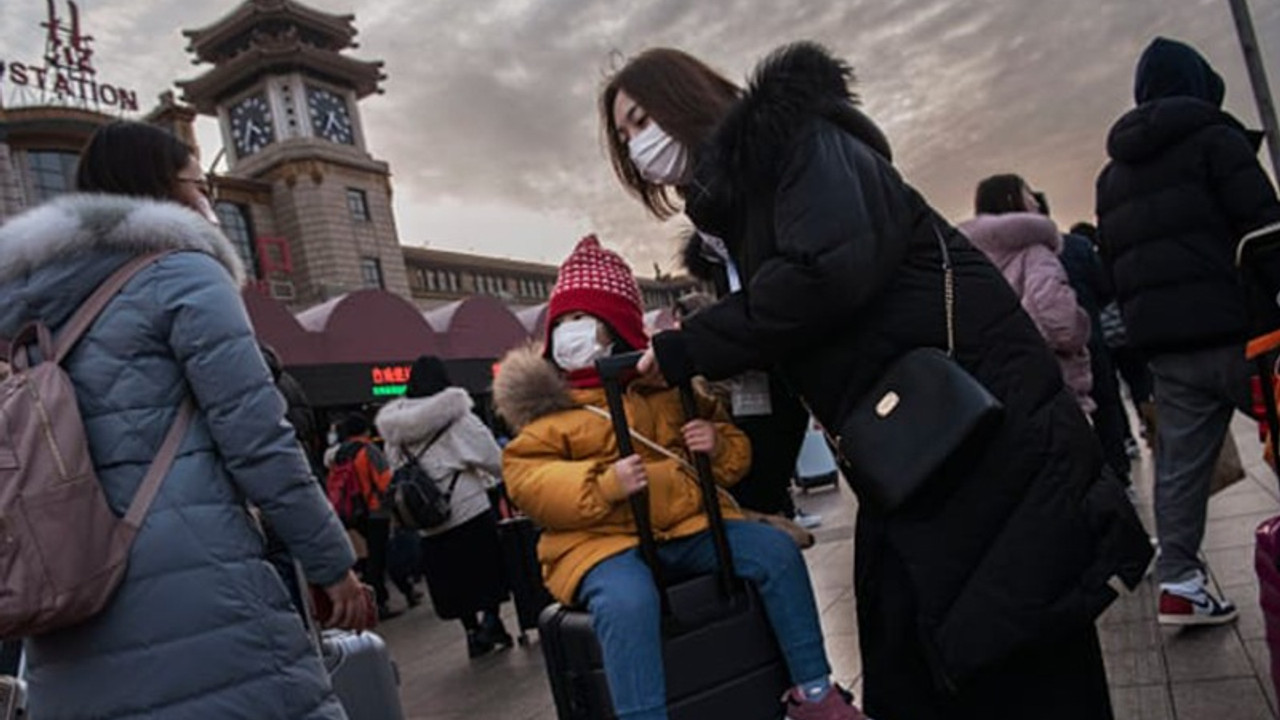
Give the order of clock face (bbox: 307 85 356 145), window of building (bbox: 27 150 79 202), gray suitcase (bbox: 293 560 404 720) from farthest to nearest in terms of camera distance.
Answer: clock face (bbox: 307 85 356 145) → window of building (bbox: 27 150 79 202) → gray suitcase (bbox: 293 560 404 720)

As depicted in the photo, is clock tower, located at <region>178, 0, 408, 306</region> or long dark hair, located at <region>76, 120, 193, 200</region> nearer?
long dark hair, located at <region>76, 120, 193, 200</region>

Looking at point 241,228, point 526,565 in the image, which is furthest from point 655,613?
point 241,228

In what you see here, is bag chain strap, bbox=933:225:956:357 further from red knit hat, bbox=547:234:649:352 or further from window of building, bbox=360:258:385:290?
window of building, bbox=360:258:385:290

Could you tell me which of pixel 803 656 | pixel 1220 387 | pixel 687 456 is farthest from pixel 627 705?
pixel 1220 387

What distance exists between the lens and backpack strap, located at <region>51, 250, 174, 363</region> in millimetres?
2010

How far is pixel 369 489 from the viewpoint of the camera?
7680mm

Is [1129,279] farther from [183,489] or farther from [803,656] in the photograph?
[183,489]

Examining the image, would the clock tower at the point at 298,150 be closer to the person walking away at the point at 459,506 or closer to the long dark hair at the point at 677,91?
the person walking away at the point at 459,506

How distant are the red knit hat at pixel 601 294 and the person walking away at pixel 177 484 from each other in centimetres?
92

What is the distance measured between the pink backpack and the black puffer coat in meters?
3.29

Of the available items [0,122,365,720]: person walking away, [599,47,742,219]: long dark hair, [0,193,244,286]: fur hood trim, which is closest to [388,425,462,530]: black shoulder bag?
[0,122,365,720]: person walking away

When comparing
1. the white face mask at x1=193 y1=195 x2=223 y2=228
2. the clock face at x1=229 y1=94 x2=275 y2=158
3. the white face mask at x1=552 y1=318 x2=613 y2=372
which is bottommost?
the white face mask at x1=552 y1=318 x2=613 y2=372

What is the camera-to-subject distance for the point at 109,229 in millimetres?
2105

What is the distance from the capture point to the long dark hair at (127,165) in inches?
94.1
